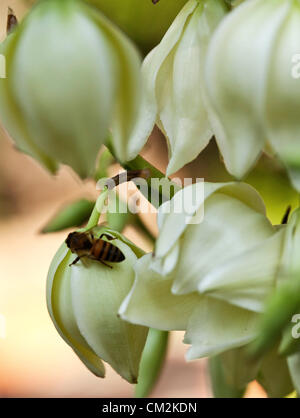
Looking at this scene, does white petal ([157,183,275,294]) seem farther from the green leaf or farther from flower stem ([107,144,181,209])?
the green leaf

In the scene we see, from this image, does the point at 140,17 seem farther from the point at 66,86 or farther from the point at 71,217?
the point at 66,86

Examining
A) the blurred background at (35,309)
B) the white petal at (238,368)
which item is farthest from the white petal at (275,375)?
the blurred background at (35,309)

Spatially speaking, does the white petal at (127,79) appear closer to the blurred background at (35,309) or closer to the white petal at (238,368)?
the white petal at (238,368)

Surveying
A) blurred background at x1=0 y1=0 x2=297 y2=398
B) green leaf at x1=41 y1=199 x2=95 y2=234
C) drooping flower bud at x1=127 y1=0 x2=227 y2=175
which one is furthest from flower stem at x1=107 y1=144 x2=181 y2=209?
blurred background at x1=0 y1=0 x2=297 y2=398

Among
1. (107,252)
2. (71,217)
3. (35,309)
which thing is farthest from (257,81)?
(35,309)

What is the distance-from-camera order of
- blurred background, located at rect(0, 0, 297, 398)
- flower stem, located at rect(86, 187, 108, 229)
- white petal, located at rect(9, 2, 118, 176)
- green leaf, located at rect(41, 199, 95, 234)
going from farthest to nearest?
blurred background, located at rect(0, 0, 297, 398)
green leaf, located at rect(41, 199, 95, 234)
flower stem, located at rect(86, 187, 108, 229)
white petal, located at rect(9, 2, 118, 176)

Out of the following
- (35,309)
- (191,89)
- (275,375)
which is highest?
(191,89)
